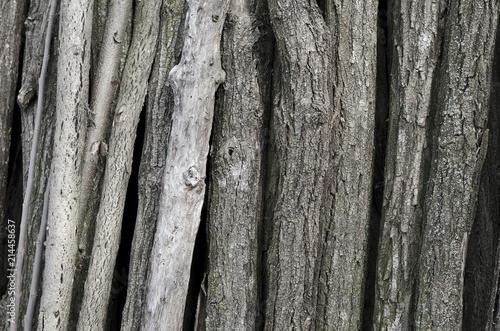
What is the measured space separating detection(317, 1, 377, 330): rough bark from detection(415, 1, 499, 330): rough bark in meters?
0.25

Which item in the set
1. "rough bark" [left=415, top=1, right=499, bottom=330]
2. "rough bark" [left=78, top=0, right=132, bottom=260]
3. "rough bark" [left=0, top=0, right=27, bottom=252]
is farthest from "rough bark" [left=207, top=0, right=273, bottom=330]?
"rough bark" [left=0, top=0, right=27, bottom=252]

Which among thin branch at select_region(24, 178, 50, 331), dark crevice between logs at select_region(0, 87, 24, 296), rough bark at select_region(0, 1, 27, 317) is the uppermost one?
rough bark at select_region(0, 1, 27, 317)

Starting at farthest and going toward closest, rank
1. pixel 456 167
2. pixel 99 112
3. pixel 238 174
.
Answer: pixel 99 112, pixel 238 174, pixel 456 167

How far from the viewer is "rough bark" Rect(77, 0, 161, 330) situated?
6.30 feet

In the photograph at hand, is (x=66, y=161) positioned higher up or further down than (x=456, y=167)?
further down

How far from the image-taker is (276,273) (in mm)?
1890

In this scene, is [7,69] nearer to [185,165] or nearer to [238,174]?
[185,165]

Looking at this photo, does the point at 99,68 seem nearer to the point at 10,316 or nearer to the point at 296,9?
the point at 296,9

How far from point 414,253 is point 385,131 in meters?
0.58

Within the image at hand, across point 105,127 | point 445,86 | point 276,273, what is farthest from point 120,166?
point 445,86

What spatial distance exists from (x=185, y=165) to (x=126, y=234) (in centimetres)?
56

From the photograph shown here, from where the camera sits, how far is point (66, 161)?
76.8 inches

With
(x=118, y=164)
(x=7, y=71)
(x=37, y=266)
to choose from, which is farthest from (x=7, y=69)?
(x=37, y=266)

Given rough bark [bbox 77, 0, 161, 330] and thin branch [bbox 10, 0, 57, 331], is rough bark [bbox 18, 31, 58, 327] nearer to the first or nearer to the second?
thin branch [bbox 10, 0, 57, 331]
